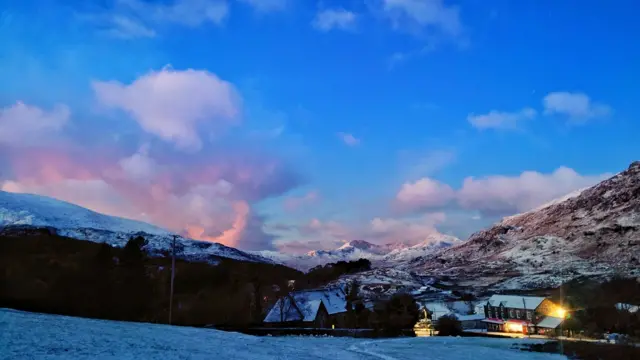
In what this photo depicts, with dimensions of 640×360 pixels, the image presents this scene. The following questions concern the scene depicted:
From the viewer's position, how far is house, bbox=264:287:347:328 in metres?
99.6

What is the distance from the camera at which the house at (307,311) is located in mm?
99631

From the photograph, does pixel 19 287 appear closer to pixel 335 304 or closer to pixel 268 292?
pixel 335 304

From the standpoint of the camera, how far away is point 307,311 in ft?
338

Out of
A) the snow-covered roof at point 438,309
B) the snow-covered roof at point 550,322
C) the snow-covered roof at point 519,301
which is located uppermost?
the snow-covered roof at point 519,301

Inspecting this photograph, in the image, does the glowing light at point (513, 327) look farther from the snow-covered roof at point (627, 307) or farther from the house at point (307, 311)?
the house at point (307, 311)

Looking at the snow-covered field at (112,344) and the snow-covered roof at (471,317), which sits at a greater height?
the snow-covered field at (112,344)

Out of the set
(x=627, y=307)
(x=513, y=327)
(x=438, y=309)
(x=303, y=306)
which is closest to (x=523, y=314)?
(x=513, y=327)

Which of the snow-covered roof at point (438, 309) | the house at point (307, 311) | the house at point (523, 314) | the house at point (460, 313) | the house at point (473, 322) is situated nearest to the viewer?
the house at point (307, 311)

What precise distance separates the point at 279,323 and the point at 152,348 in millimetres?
66771

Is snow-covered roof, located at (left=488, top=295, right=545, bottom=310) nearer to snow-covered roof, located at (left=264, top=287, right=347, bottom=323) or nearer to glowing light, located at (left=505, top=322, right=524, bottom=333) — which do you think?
glowing light, located at (left=505, top=322, right=524, bottom=333)

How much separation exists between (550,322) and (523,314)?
13.6 meters

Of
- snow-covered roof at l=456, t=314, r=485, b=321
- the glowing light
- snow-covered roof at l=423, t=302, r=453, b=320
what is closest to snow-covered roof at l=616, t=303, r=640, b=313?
the glowing light

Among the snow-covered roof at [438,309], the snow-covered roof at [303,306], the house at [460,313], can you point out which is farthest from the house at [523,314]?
the snow-covered roof at [303,306]

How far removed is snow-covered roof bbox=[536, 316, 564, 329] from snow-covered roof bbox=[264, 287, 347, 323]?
1927 inches
